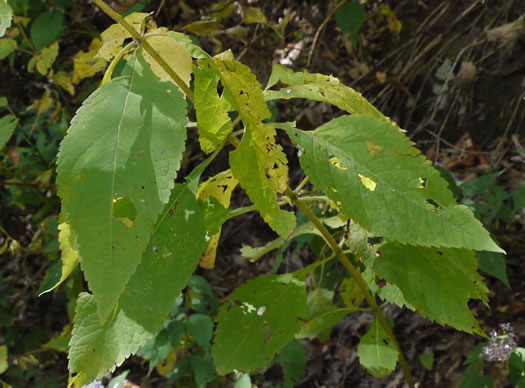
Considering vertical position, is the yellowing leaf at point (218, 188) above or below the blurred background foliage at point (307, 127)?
above

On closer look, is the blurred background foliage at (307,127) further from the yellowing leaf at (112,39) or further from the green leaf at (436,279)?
the yellowing leaf at (112,39)

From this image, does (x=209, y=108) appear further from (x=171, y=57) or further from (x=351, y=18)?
(x=351, y=18)

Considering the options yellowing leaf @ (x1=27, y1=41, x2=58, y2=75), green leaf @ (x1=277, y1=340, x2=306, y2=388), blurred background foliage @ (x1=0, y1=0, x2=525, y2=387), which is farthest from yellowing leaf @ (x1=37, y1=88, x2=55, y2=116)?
green leaf @ (x1=277, y1=340, x2=306, y2=388)

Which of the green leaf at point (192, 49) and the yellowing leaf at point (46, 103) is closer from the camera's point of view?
the green leaf at point (192, 49)

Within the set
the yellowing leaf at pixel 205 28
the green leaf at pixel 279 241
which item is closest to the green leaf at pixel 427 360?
the green leaf at pixel 279 241

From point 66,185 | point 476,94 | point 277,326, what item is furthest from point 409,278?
point 476,94

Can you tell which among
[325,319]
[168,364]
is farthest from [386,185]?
[168,364]
